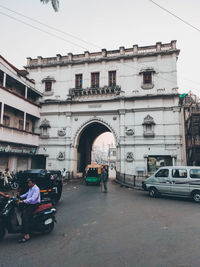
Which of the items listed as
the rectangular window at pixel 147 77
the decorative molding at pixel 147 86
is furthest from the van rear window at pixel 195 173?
the rectangular window at pixel 147 77

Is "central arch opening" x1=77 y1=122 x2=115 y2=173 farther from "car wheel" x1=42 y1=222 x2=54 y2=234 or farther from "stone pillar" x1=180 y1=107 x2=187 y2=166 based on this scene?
"car wheel" x1=42 y1=222 x2=54 y2=234

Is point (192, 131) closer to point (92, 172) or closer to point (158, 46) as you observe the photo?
point (158, 46)

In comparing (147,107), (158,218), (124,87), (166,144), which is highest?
(124,87)

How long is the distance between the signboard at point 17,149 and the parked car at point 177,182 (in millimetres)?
13208

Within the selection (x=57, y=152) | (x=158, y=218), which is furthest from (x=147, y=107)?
(x=158, y=218)

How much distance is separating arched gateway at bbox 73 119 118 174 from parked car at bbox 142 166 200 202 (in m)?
9.78

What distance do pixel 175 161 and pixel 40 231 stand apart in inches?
663

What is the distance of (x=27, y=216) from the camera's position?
495cm

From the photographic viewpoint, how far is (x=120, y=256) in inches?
156

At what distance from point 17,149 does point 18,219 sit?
14578 millimetres

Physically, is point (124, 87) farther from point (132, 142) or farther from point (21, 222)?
point (21, 222)

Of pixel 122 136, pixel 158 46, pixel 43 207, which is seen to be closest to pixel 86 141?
pixel 122 136

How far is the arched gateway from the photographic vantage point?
22.1 m

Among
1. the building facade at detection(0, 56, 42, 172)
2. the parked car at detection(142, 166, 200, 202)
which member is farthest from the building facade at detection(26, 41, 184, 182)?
the parked car at detection(142, 166, 200, 202)
